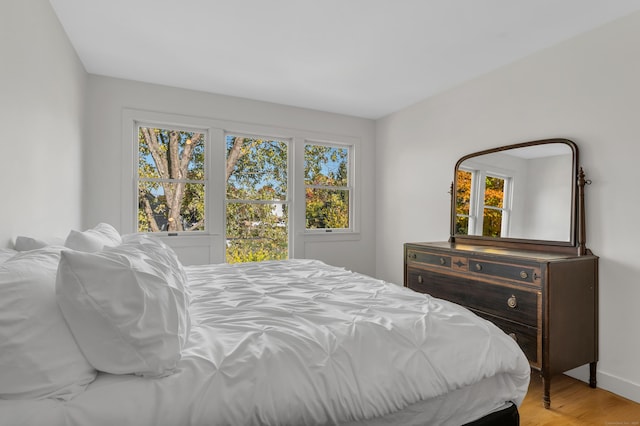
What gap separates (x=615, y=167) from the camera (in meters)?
2.41

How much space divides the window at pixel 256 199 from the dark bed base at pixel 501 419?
10.5 feet

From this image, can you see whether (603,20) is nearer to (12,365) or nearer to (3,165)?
(12,365)

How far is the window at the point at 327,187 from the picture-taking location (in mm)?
→ 4535

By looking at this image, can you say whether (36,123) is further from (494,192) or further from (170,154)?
(494,192)

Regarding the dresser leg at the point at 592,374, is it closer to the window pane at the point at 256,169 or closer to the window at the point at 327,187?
the window at the point at 327,187

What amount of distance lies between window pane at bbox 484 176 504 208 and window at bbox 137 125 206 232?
2.96m

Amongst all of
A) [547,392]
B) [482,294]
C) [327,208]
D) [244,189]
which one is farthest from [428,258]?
[244,189]

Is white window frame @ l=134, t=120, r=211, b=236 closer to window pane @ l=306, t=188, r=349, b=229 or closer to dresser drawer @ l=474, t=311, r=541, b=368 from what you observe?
A: window pane @ l=306, t=188, r=349, b=229

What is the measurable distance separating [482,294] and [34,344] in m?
2.66

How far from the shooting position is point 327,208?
466 centimetres

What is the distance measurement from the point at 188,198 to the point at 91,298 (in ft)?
9.95

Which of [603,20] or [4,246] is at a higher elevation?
[603,20]

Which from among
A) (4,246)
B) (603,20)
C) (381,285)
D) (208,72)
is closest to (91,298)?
(4,246)

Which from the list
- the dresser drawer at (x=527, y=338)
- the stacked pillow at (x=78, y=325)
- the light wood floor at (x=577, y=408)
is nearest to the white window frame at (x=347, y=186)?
the dresser drawer at (x=527, y=338)
